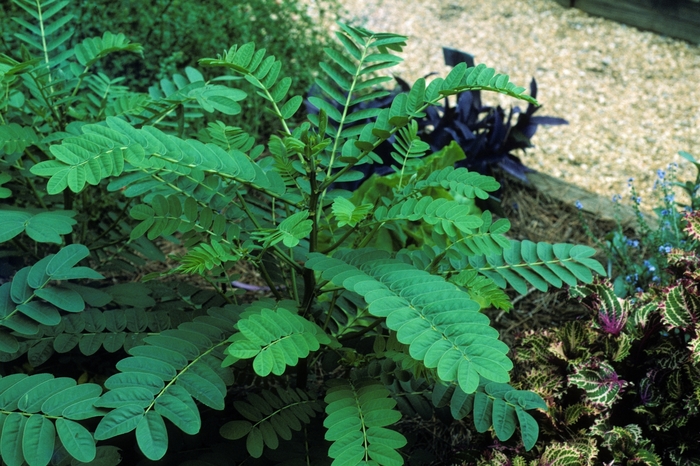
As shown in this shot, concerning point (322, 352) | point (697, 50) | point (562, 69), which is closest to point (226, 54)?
point (322, 352)

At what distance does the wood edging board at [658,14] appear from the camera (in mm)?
4297

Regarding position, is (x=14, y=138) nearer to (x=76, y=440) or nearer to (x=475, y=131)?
(x=76, y=440)

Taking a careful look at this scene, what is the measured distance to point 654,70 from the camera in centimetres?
415

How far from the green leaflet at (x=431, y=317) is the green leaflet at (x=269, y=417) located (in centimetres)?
33

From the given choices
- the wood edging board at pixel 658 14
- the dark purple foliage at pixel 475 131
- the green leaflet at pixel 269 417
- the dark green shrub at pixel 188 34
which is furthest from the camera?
the wood edging board at pixel 658 14

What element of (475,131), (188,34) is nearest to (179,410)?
(475,131)

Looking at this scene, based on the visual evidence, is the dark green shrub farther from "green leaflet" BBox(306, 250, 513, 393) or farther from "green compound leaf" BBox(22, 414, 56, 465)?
"green compound leaf" BBox(22, 414, 56, 465)

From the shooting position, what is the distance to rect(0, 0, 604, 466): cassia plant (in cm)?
106

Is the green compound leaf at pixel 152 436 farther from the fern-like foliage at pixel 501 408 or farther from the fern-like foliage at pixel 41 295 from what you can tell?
the fern-like foliage at pixel 501 408

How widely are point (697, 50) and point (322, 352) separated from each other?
391cm

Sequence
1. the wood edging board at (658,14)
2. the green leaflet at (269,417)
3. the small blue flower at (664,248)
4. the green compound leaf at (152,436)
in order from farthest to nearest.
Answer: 1. the wood edging board at (658,14)
2. the small blue flower at (664,248)
3. the green leaflet at (269,417)
4. the green compound leaf at (152,436)

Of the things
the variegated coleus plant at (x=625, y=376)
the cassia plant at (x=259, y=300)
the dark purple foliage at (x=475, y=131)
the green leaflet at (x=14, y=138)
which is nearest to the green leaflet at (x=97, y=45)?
the cassia plant at (x=259, y=300)

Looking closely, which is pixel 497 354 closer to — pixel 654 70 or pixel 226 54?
pixel 226 54

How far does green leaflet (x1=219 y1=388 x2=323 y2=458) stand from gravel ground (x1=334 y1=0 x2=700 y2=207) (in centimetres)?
230
